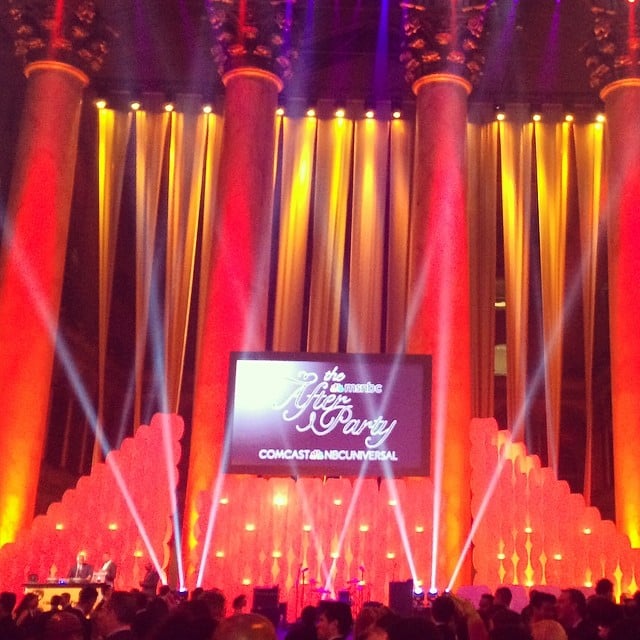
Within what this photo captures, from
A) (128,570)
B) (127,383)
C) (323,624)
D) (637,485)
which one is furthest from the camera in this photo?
(127,383)

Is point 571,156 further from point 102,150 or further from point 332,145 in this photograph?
point 102,150

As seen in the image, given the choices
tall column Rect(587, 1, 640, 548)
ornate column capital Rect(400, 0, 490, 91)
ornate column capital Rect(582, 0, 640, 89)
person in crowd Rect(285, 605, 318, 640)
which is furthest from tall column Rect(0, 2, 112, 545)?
person in crowd Rect(285, 605, 318, 640)

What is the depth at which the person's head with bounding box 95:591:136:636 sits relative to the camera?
603 cm

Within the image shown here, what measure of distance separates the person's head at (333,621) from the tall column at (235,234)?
31.8 ft

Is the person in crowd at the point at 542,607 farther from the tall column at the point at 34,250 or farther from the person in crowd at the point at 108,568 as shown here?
the tall column at the point at 34,250

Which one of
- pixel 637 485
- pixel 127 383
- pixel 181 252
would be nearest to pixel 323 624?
pixel 637 485

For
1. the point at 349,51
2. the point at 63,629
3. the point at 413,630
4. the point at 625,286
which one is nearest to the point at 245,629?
the point at 413,630

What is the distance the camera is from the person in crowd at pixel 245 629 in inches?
147

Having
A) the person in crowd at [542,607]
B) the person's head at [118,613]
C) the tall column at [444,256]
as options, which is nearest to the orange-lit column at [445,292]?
the tall column at [444,256]

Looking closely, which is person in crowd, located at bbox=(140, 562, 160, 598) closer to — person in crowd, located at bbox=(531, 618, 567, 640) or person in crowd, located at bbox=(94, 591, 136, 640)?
person in crowd, located at bbox=(94, 591, 136, 640)

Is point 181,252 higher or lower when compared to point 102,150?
lower

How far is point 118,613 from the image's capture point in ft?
19.8

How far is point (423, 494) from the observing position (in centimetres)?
1561

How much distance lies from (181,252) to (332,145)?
3.86m
